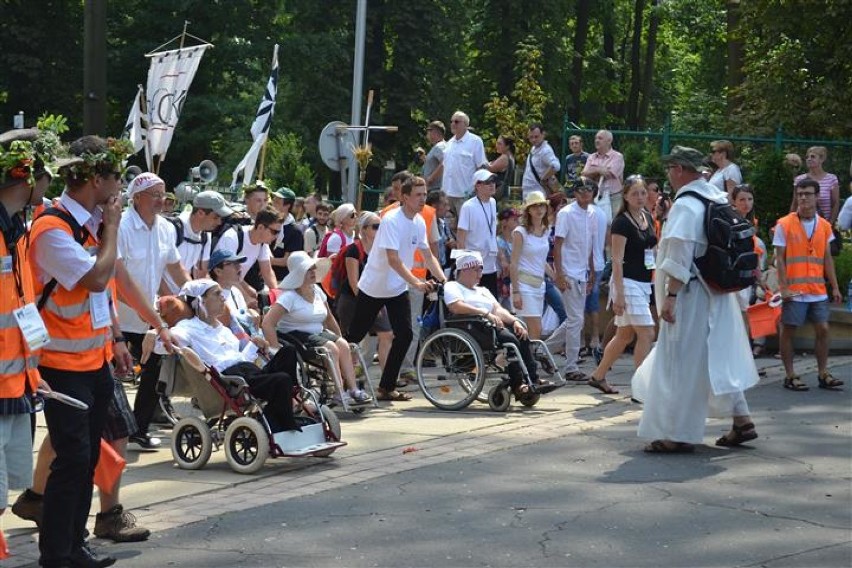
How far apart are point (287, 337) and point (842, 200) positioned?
1112 centimetres

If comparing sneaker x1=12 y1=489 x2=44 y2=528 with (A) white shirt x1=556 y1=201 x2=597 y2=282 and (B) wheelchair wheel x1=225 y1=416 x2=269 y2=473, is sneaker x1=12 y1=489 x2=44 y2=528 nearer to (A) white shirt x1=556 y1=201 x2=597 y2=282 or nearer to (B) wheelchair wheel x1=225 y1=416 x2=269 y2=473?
(B) wheelchair wheel x1=225 y1=416 x2=269 y2=473

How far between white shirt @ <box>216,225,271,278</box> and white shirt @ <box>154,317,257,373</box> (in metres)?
2.67

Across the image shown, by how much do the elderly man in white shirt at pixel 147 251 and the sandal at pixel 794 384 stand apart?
5.80 metres

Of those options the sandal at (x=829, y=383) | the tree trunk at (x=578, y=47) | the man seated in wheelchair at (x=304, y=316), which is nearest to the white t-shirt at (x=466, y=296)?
the man seated in wheelchair at (x=304, y=316)

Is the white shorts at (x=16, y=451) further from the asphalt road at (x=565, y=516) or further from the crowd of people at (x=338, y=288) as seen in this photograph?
the asphalt road at (x=565, y=516)

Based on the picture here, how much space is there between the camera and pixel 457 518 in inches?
334

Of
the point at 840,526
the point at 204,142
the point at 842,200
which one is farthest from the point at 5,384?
the point at 204,142

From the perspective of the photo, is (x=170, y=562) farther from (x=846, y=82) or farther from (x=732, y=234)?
(x=846, y=82)

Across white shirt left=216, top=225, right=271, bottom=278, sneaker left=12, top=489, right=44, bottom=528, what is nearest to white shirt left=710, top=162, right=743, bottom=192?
white shirt left=216, top=225, right=271, bottom=278

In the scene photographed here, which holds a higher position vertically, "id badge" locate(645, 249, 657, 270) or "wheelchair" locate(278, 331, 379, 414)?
"id badge" locate(645, 249, 657, 270)

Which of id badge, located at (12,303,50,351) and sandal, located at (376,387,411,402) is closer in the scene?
id badge, located at (12,303,50,351)

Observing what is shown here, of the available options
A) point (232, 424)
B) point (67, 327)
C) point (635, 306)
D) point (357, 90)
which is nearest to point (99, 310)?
point (67, 327)

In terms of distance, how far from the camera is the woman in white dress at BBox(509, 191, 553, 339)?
14.5 metres

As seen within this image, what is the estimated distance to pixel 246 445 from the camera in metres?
10.1
